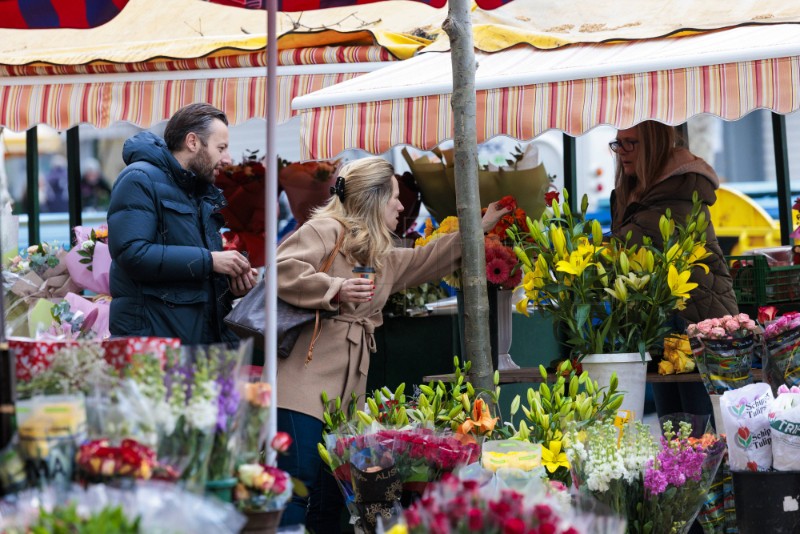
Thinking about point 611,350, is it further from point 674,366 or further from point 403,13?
point 403,13

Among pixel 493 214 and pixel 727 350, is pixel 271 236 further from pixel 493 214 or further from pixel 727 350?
pixel 493 214

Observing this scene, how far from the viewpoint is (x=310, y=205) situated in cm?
564

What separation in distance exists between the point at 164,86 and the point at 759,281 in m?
2.94

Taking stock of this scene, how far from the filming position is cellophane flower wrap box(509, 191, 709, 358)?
3.99m

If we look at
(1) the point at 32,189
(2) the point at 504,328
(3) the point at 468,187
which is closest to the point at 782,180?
(2) the point at 504,328

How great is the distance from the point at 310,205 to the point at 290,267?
179 cm

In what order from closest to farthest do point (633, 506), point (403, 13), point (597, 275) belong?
1. point (633, 506)
2. point (597, 275)
3. point (403, 13)

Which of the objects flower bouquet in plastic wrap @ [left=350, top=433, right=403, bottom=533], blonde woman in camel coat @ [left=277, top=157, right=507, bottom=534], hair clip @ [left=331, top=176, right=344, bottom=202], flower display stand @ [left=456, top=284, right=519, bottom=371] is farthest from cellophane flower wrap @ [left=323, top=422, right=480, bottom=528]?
flower display stand @ [left=456, top=284, right=519, bottom=371]

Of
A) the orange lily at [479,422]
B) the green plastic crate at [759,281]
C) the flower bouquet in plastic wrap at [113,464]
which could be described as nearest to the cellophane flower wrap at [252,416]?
the flower bouquet in plastic wrap at [113,464]

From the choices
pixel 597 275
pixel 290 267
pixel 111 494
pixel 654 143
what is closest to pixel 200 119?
pixel 290 267

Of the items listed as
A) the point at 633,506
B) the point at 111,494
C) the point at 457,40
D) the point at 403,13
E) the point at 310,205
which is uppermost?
the point at 403,13

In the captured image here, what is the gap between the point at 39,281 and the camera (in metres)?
5.42

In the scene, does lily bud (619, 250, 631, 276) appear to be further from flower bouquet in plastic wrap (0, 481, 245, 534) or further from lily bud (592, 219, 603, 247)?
flower bouquet in plastic wrap (0, 481, 245, 534)

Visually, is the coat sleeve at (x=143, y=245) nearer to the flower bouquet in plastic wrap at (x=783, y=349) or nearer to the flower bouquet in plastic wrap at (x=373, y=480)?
the flower bouquet in plastic wrap at (x=373, y=480)
